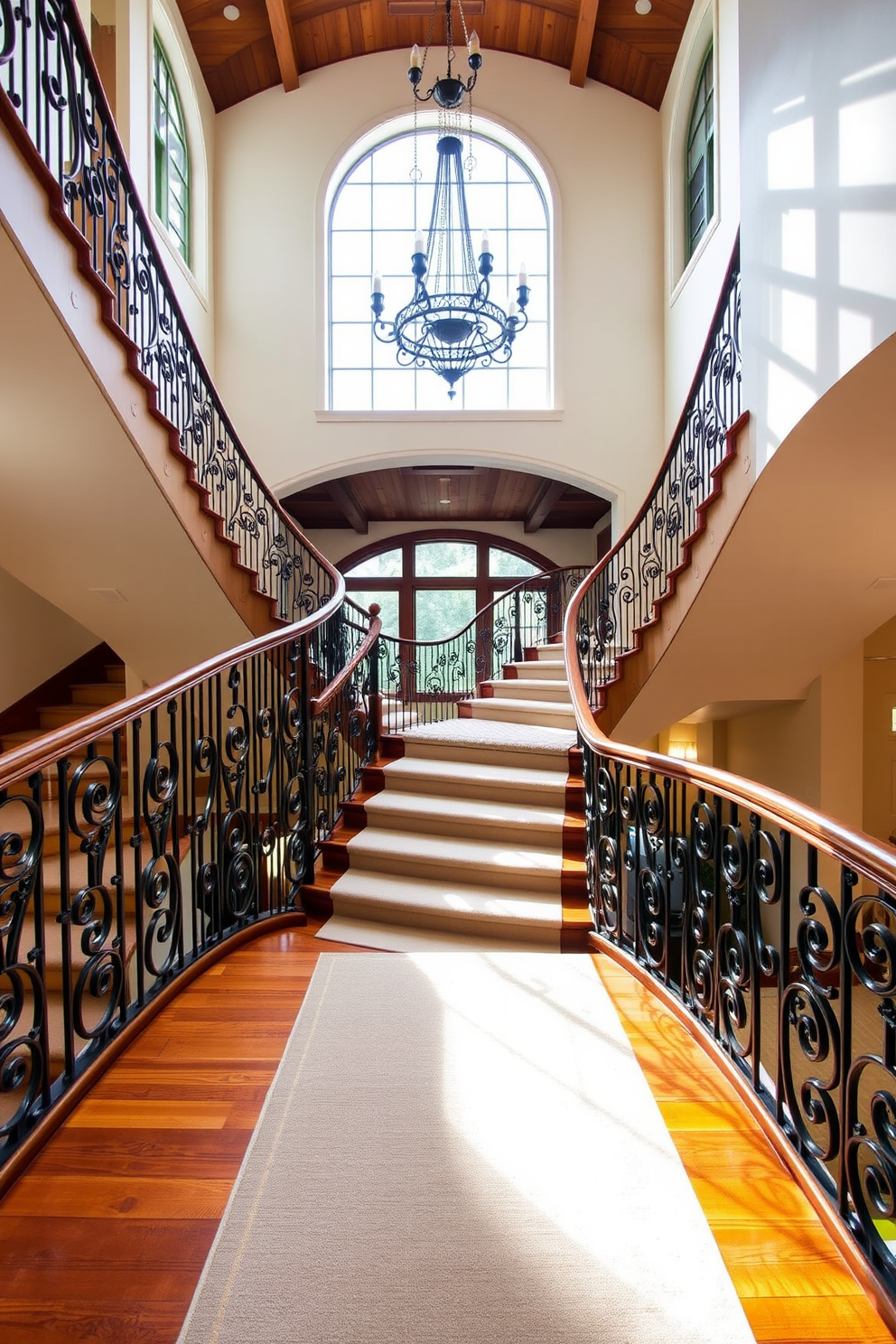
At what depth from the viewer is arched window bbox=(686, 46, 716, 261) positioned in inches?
271

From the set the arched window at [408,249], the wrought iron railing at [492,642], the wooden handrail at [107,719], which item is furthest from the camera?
the wrought iron railing at [492,642]

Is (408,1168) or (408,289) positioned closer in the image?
(408,1168)

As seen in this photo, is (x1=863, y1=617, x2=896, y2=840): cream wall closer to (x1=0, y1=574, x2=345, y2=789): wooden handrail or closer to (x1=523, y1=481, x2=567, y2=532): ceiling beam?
(x1=523, y1=481, x2=567, y2=532): ceiling beam

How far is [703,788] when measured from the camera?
7.29 ft

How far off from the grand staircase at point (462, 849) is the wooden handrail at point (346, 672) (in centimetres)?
64

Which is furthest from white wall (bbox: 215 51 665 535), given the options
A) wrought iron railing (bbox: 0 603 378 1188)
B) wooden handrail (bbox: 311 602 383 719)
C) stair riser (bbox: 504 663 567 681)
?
wrought iron railing (bbox: 0 603 378 1188)

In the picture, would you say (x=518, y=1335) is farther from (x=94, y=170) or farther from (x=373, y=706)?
(x=94, y=170)

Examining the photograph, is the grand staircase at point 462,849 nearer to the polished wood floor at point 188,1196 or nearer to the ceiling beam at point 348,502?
the polished wood floor at point 188,1196

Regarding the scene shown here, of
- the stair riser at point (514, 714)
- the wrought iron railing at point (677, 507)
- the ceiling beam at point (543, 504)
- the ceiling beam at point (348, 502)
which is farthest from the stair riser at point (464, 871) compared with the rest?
the ceiling beam at point (348, 502)

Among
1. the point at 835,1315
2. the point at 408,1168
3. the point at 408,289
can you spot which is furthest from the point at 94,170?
the point at 408,289

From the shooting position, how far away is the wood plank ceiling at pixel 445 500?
9352mm

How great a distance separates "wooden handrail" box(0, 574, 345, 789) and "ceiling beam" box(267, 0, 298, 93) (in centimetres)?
757

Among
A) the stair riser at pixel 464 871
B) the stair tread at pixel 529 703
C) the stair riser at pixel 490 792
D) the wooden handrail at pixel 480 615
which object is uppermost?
the wooden handrail at pixel 480 615

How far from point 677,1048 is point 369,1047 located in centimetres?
95
